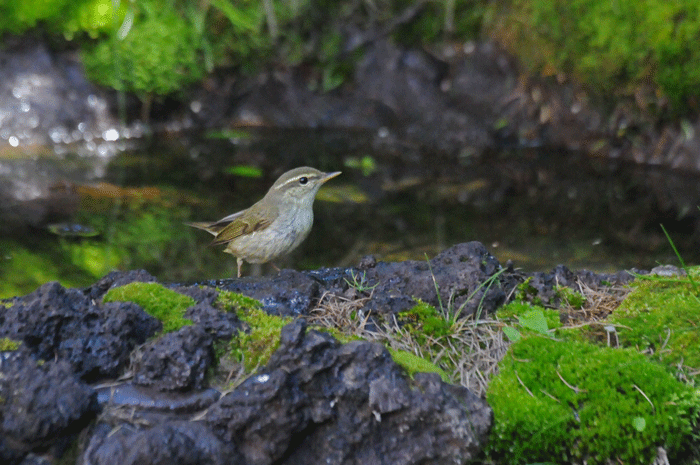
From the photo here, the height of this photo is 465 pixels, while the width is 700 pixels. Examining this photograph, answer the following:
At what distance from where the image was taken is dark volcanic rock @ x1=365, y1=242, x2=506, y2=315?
12.5 ft

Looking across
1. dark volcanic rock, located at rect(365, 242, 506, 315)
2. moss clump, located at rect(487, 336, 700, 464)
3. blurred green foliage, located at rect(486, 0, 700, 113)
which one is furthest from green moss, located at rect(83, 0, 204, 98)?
moss clump, located at rect(487, 336, 700, 464)

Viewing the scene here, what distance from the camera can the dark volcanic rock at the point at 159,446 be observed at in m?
2.60

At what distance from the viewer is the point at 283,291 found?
13.4 feet

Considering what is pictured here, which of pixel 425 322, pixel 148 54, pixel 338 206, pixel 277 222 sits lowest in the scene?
pixel 338 206

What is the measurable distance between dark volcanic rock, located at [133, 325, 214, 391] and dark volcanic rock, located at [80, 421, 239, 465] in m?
0.22

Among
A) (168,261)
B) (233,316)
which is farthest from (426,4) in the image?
(233,316)

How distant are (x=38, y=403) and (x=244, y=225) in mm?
3343

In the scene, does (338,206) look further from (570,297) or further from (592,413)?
(592,413)

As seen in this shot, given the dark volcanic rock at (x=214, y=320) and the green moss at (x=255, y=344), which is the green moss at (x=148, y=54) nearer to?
the dark volcanic rock at (x=214, y=320)

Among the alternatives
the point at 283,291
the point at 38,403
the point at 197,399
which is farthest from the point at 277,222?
the point at 38,403

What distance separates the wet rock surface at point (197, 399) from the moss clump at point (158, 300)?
9 cm

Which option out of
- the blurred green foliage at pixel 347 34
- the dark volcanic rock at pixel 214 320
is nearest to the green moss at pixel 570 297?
the dark volcanic rock at pixel 214 320

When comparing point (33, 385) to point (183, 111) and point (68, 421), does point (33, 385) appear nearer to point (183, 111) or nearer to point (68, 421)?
point (68, 421)

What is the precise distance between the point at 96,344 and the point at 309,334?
3.28ft
